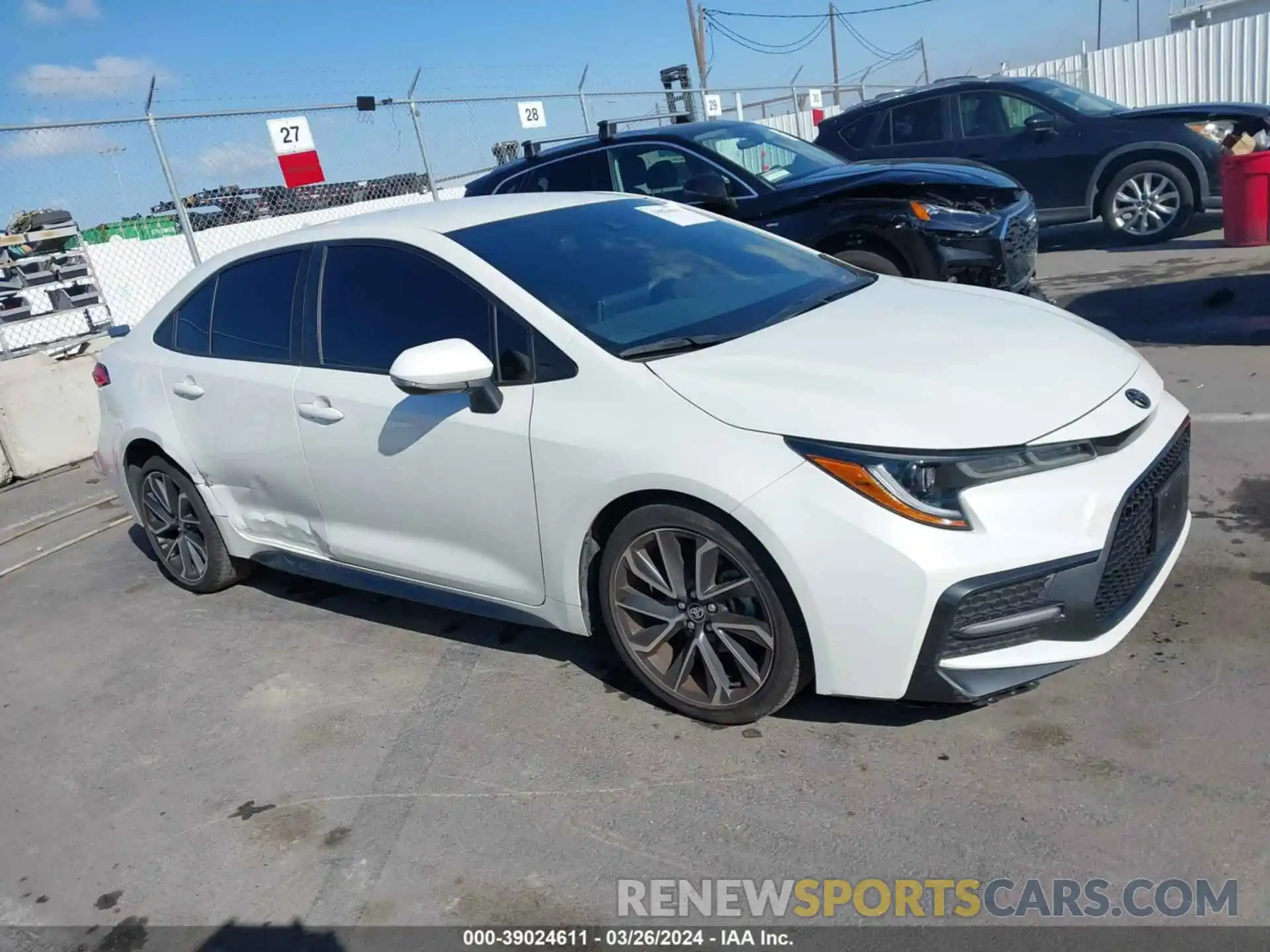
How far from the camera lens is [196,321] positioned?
4746 mm

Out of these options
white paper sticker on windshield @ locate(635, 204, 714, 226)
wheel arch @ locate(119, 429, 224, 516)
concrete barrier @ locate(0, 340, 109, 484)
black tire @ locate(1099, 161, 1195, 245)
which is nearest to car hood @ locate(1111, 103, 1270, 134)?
black tire @ locate(1099, 161, 1195, 245)

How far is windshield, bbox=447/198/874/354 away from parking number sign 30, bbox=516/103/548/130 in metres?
10.5

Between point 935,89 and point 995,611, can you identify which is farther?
point 935,89

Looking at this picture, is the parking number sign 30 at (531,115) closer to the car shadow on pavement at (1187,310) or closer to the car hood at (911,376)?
the car shadow on pavement at (1187,310)

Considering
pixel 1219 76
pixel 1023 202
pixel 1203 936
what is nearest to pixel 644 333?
pixel 1203 936

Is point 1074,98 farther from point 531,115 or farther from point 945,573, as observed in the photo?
point 945,573

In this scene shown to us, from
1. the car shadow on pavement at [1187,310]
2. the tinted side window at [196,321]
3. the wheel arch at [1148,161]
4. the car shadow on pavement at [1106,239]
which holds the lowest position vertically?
the car shadow on pavement at [1106,239]

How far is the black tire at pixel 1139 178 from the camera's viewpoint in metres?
10.3

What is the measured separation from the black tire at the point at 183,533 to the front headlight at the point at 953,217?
14.7 ft

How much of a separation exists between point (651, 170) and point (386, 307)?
4.61 m

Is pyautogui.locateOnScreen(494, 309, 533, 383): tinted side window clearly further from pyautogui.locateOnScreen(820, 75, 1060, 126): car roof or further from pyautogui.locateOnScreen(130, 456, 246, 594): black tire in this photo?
pyautogui.locateOnScreen(820, 75, 1060, 126): car roof

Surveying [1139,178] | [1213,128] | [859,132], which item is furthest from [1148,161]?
[859,132]

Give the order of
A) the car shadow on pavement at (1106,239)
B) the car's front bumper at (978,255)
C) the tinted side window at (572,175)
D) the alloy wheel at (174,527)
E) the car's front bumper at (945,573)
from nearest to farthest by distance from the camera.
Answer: the car's front bumper at (945,573) < the alloy wheel at (174,527) < the car's front bumper at (978,255) < the tinted side window at (572,175) < the car shadow on pavement at (1106,239)

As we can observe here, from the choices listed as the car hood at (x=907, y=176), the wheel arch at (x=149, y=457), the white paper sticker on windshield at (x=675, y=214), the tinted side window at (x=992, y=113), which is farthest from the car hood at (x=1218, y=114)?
the wheel arch at (x=149, y=457)
